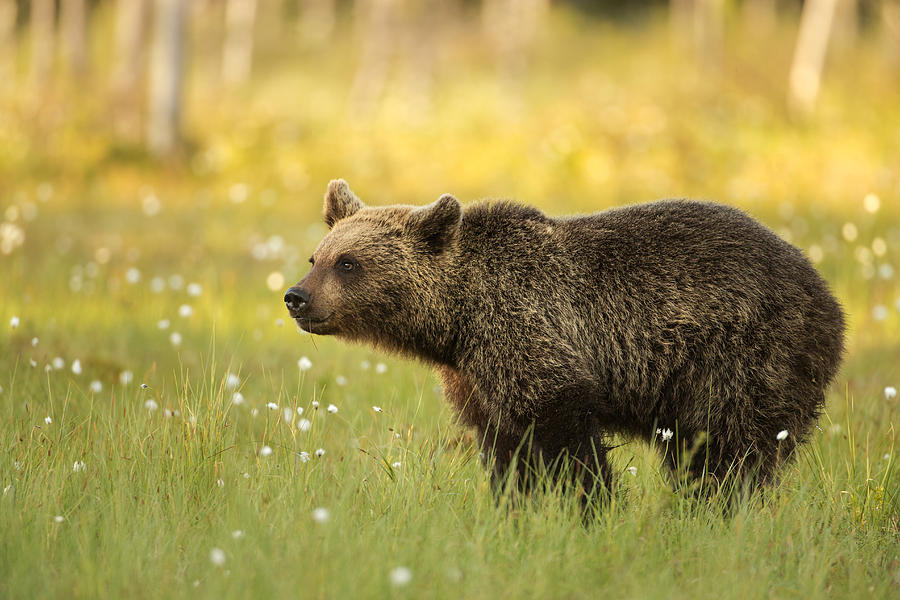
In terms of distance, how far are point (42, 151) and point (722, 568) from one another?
50.4 feet

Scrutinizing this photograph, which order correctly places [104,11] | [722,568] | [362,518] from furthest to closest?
1. [104,11]
2. [362,518]
3. [722,568]

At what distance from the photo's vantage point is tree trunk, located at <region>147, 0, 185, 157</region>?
1677 centimetres

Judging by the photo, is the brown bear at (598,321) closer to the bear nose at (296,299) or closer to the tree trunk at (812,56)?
the bear nose at (296,299)

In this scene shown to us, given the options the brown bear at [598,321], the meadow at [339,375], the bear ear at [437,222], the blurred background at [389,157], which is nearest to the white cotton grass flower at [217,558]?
the meadow at [339,375]

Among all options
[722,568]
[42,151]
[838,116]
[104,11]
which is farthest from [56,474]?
[104,11]

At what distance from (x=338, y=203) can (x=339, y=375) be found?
1.78 metres

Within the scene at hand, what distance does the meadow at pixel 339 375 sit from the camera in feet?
11.9

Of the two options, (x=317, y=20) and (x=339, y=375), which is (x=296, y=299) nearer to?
(x=339, y=375)

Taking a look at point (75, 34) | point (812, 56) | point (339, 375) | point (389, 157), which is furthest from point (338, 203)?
point (75, 34)

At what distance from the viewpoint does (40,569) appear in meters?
3.40

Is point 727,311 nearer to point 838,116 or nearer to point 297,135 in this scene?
point 297,135

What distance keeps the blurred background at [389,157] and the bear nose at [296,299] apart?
43cm

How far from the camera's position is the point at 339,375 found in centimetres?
700

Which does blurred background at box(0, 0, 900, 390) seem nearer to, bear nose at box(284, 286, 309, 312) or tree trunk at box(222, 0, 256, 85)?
bear nose at box(284, 286, 309, 312)
